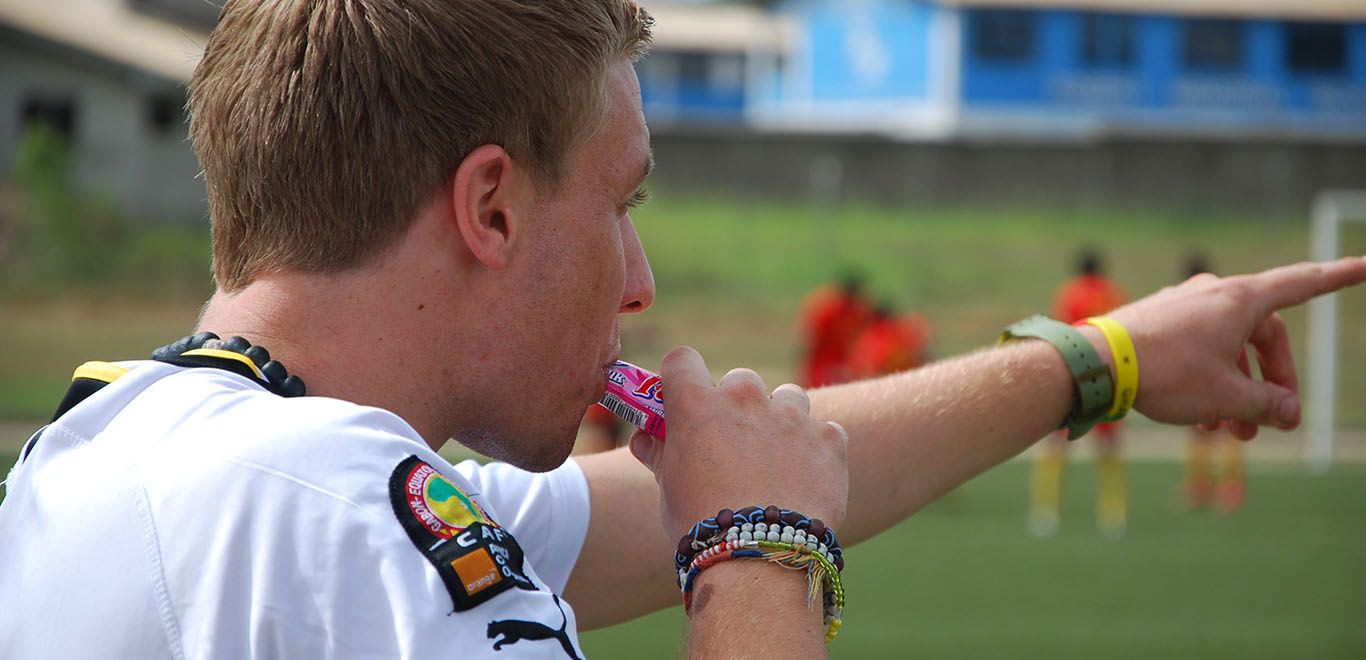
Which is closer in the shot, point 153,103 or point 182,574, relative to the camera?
point 182,574

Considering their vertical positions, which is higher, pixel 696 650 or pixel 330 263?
pixel 330 263

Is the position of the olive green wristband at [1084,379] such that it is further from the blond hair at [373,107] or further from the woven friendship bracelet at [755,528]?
the blond hair at [373,107]

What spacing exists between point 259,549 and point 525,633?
0.26 metres

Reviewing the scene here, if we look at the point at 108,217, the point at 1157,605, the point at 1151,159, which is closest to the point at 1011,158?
the point at 1151,159

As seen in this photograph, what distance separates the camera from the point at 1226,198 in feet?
93.1

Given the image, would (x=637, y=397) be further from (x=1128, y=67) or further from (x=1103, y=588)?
(x=1128, y=67)

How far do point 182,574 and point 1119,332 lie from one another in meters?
1.63

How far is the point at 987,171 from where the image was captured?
27844 millimetres

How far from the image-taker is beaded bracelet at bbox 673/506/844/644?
1.63 metres

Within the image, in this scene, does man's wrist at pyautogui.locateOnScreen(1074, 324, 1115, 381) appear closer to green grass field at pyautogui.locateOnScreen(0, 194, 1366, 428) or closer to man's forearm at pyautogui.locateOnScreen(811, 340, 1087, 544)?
man's forearm at pyautogui.locateOnScreen(811, 340, 1087, 544)

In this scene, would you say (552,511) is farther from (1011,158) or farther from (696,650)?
(1011,158)

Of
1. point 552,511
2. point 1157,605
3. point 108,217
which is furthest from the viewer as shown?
point 108,217

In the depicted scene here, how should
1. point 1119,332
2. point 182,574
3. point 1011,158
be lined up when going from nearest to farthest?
point 182,574
point 1119,332
point 1011,158

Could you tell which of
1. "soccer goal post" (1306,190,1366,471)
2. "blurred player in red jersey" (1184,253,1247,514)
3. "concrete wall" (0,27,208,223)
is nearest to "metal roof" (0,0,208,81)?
"concrete wall" (0,27,208,223)
